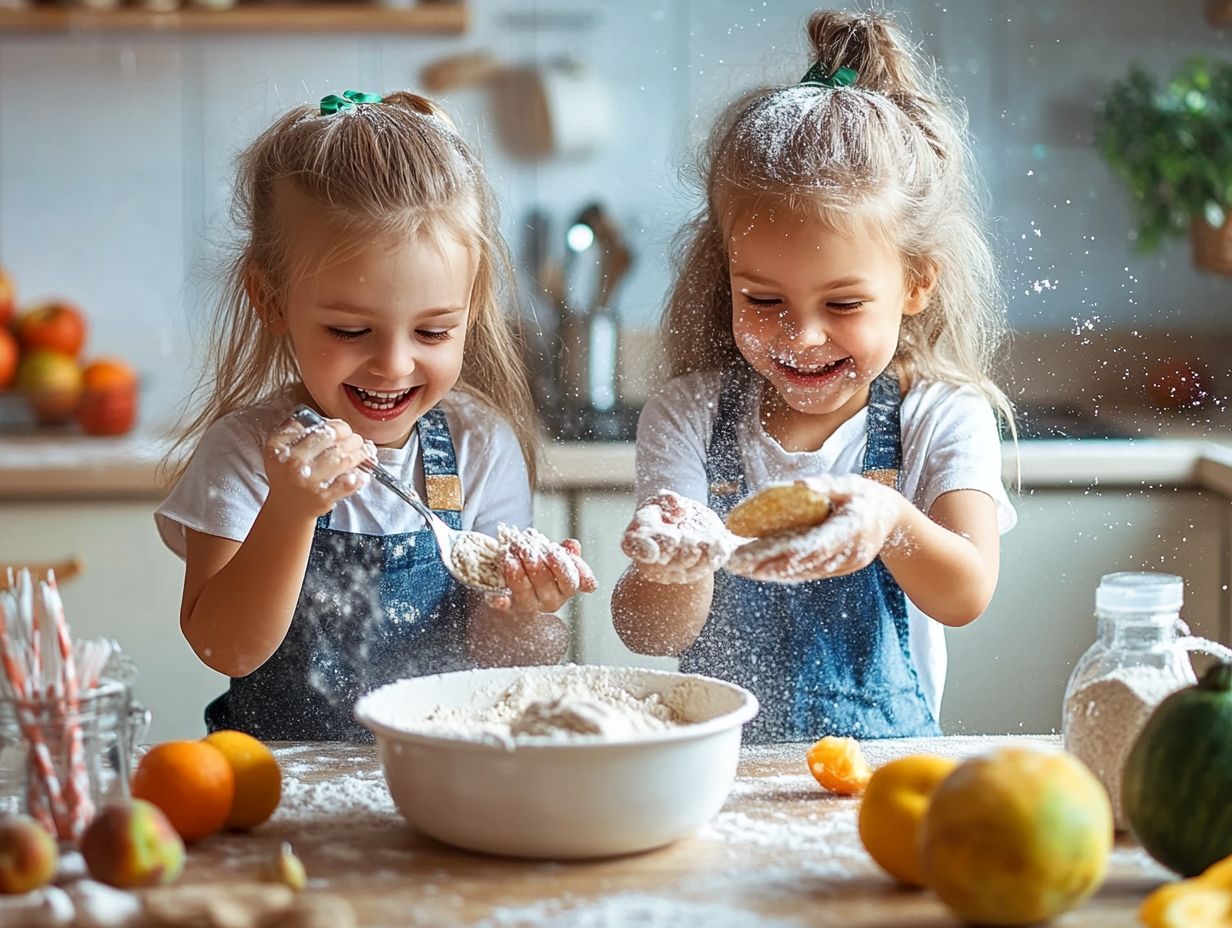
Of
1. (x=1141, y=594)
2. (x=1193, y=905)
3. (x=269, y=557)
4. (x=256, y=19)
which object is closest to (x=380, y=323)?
(x=269, y=557)

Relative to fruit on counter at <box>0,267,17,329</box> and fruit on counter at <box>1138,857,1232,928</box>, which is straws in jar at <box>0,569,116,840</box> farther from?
fruit on counter at <box>0,267,17,329</box>

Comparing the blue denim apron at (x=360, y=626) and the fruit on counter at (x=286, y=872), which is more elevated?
the blue denim apron at (x=360, y=626)

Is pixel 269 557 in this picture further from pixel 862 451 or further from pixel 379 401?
pixel 862 451

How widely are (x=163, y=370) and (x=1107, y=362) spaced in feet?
4.85

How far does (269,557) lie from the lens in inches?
35.3

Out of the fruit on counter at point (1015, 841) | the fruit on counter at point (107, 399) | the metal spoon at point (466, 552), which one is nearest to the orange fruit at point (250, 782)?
the metal spoon at point (466, 552)

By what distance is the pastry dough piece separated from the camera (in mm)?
786

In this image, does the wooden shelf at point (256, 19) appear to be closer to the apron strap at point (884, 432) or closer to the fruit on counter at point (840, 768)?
the apron strap at point (884, 432)

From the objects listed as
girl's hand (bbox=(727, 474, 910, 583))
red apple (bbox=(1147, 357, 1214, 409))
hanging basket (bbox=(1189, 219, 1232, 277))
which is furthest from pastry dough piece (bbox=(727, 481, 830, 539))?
hanging basket (bbox=(1189, 219, 1232, 277))

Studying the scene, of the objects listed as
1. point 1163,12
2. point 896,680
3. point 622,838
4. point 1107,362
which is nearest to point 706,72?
point 1107,362

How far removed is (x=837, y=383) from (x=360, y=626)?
364mm

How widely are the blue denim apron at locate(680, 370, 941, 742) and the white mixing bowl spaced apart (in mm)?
287

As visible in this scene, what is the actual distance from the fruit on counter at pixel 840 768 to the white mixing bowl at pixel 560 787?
0.10 m

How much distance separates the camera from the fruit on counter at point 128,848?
24.5 inches
